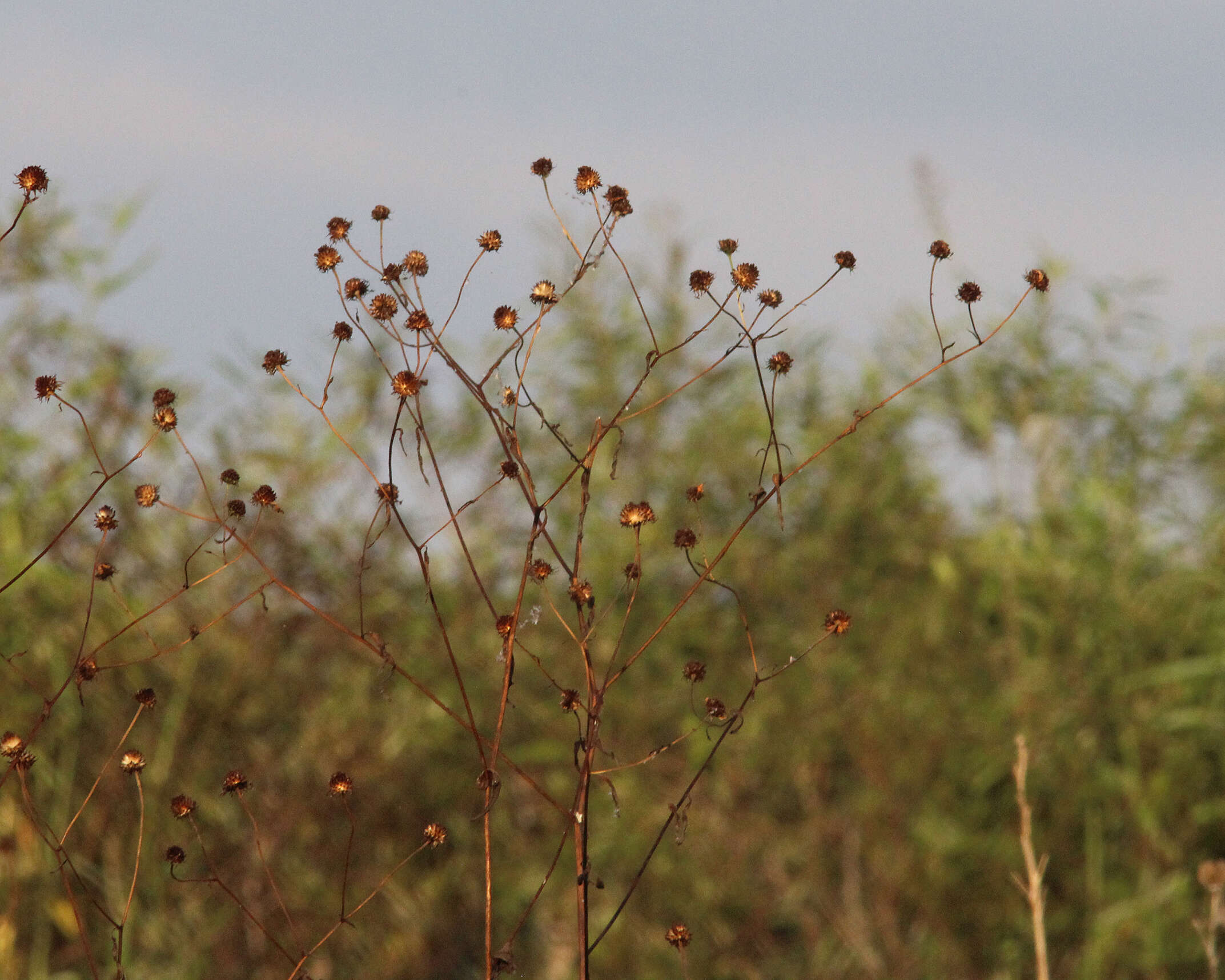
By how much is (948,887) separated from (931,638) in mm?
622

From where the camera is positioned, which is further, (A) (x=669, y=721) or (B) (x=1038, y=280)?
(A) (x=669, y=721)

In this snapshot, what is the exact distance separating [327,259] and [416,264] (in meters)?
0.09

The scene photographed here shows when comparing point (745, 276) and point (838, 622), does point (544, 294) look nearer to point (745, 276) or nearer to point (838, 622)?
point (745, 276)

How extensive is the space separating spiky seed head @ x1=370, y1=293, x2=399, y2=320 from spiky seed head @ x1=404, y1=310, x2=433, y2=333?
2cm

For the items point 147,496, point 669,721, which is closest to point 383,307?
point 147,496

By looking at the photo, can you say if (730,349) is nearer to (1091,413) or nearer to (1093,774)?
(1093,774)

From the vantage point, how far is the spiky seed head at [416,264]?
1438 mm

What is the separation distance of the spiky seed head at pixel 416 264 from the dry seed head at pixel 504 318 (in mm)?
125

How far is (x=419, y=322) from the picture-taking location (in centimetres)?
138

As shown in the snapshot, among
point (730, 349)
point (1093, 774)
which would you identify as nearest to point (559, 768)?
point (1093, 774)

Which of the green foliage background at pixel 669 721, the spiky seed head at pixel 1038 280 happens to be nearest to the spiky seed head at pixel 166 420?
the spiky seed head at pixel 1038 280

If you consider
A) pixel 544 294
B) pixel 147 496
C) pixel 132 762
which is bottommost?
pixel 132 762

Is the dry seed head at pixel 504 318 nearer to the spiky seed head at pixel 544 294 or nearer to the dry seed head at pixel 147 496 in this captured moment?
the spiky seed head at pixel 544 294

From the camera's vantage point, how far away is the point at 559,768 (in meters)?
3.82
